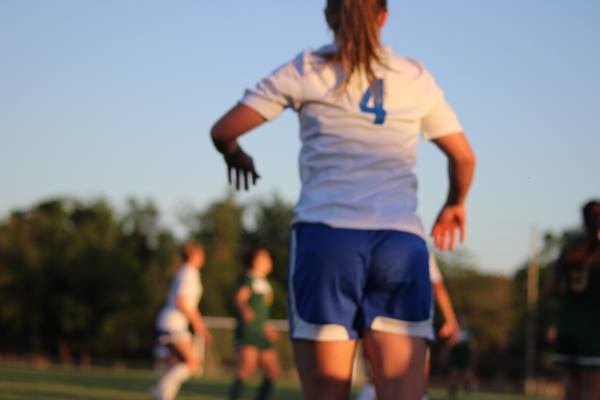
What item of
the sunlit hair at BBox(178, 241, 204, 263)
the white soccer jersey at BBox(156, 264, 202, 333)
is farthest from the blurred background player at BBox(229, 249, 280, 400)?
the sunlit hair at BBox(178, 241, 204, 263)

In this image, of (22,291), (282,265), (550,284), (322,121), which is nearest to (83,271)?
(22,291)

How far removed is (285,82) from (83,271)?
2884 inches

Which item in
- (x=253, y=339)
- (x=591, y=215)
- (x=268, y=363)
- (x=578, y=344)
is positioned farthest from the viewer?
(x=253, y=339)

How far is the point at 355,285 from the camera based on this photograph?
3.38 meters

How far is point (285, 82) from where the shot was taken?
135 inches

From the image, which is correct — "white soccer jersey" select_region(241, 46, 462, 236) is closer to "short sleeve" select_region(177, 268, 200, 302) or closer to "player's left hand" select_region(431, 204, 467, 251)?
"player's left hand" select_region(431, 204, 467, 251)

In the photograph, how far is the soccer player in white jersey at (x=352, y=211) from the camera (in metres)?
3.41

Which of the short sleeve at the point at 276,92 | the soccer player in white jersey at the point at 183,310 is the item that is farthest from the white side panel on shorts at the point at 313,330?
the soccer player in white jersey at the point at 183,310

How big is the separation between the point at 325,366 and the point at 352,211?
1.67ft

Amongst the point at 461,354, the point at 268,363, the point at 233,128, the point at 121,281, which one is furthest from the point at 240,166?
the point at 121,281

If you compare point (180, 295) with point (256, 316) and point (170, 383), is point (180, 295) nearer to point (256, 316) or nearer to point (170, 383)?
point (170, 383)

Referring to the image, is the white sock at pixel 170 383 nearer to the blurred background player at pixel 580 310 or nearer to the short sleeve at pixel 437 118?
the blurred background player at pixel 580 310

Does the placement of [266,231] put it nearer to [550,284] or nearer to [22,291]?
[22,291]

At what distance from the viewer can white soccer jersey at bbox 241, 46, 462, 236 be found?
3.45 m
